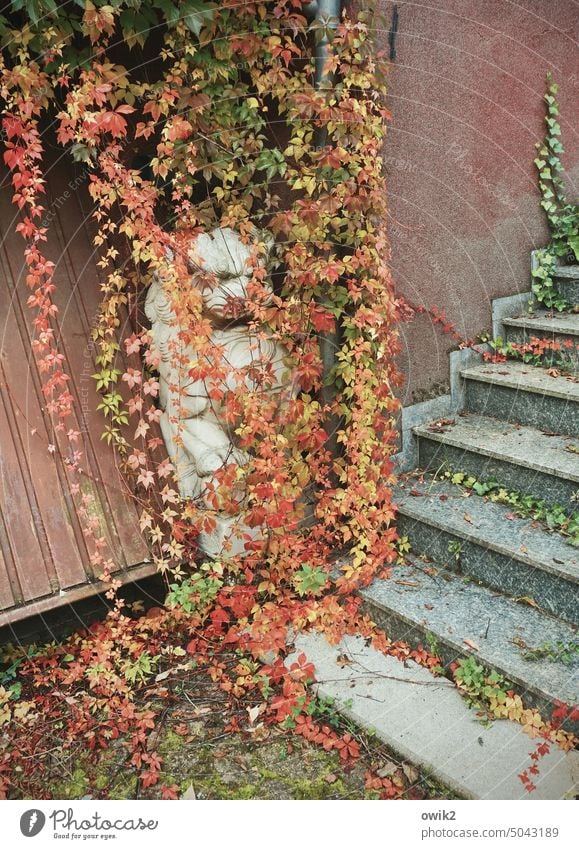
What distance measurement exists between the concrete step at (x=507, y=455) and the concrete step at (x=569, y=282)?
3.24 ft

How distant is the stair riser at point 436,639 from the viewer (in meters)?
2.46

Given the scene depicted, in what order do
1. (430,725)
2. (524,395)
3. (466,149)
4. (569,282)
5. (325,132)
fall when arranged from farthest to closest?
(569,282), (466,149), (524,395), (325,132), (430,725)

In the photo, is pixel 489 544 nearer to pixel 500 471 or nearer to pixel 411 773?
pixel 500 471

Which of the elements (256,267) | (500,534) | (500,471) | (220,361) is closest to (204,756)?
(500,534)

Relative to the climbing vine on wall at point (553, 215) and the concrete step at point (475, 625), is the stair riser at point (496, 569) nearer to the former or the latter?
the concrete step at point (475, 625)

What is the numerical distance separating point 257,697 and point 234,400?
4.51 ft

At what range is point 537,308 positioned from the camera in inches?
165

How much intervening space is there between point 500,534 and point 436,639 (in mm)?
584

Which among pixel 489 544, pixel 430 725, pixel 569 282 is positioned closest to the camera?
pixel 430 725

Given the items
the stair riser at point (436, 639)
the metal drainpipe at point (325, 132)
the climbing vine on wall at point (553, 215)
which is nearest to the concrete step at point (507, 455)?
the metal drainpipe at point (325, 132)

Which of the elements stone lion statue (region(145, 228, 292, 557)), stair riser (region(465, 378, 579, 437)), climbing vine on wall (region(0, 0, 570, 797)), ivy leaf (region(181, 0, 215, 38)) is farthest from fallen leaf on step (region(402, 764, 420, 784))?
ivy leaf (region(181, 0, 215, 38))

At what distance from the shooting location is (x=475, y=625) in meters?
2.82

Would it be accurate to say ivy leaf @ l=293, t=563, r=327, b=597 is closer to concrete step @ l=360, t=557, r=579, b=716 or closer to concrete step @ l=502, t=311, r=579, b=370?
concrete step @ l=360, t=557, r=579, b=716
